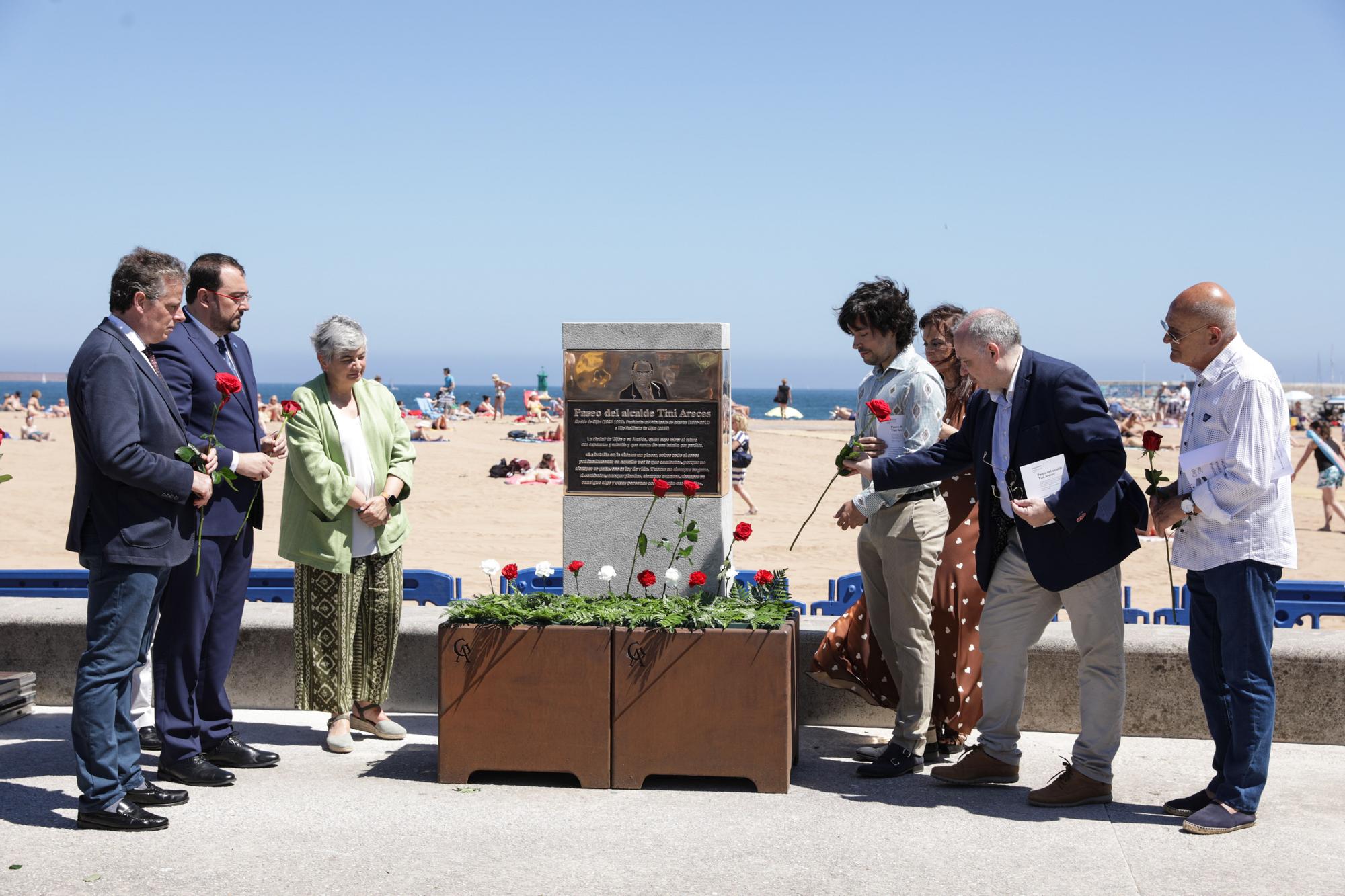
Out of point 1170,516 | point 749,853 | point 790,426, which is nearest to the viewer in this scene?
point 749,853

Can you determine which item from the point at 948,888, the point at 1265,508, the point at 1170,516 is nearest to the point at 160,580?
the point at 948,888

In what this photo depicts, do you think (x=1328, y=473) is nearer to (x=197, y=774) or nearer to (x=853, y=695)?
(x=853, y=695)

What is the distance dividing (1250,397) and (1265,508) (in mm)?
394

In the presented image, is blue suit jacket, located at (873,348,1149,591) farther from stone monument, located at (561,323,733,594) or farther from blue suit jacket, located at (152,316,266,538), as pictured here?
blue suit jacket, located at (152,316,266,538)

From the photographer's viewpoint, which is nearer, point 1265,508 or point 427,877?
point 427,877

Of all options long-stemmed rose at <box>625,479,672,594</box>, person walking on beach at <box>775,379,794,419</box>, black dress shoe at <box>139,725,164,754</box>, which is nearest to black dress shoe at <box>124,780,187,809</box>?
black dress shoe at <box>139,725,164,754</box>

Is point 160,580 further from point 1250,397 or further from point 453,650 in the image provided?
point 1250,397

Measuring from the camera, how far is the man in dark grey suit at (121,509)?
422 cm

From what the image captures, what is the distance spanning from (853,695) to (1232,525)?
2061mm

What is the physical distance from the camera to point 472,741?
4832 mm

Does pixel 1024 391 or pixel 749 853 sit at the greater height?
pixel 1024 391

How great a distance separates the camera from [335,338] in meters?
5.27

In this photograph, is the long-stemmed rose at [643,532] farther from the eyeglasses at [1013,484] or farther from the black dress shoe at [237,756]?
the black dress shoe at [237,756]

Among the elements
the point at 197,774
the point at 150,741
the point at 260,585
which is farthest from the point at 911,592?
the point at 260,585
